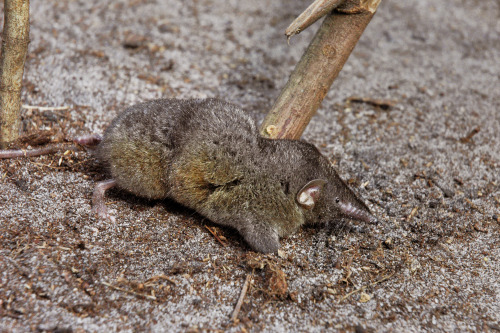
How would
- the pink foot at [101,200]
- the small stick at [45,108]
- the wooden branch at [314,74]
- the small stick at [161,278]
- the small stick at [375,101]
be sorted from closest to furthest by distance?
1. the small stick at [161,278]
2. the pink foot at [101,200]
3. the wooden branch at [314,74]
4. the small stick at [45,108]
5. the small stick at [375,101]

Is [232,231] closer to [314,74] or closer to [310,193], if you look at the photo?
[310,193]

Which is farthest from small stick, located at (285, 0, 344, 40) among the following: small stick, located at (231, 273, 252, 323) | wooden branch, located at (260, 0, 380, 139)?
small stick, located at (231, 273, 252, 323)

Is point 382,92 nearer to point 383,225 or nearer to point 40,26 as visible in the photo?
point 383,225

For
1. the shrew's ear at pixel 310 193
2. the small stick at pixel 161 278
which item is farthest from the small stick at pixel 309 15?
the small stick at pixel 161 278

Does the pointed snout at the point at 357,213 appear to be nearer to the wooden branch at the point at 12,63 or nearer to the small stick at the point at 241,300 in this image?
the small stick at the point at 241,300

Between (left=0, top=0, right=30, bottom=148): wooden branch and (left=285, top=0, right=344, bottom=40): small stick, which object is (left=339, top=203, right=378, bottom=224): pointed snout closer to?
(left=285, top=0, right=344, bottom=40): small stick

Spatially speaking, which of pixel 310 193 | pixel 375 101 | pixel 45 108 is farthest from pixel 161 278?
pixel 375 101

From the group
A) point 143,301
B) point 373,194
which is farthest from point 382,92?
point 143,301
